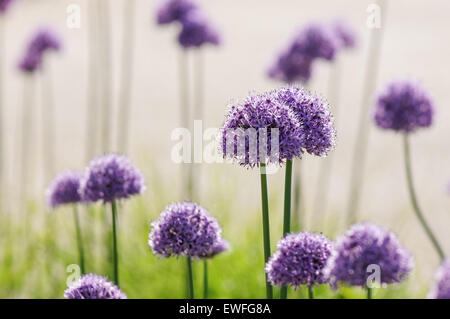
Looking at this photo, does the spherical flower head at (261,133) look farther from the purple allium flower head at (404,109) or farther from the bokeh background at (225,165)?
the purple allium flower head at (404,109)

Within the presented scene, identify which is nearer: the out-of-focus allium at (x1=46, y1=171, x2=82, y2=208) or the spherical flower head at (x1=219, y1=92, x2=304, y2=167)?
the spherical flower head at (x1=219, y1=92, x2=304, y2=167)

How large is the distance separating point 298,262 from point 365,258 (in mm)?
136

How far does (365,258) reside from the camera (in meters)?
1.24

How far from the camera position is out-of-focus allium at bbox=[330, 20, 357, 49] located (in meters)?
3.45

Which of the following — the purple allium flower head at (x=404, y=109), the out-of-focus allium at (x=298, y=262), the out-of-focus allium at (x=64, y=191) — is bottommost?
the out-of-focus allium at (x=298, y=262)

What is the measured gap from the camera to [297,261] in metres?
1.31

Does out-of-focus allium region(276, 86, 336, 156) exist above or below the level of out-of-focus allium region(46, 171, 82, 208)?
above

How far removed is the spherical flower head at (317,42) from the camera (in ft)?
10.0

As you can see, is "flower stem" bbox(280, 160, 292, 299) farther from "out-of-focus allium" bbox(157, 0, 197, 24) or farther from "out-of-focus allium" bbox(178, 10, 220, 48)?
"out-of-focus allium" bbox(157, 0, 197, 24)

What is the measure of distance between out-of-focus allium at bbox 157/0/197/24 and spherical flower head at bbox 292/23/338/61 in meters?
0.60

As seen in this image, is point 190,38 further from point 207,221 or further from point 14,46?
point 14,46

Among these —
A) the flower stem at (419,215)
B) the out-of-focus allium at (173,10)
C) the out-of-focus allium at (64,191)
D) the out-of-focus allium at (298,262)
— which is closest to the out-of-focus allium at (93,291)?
the out-of-focus allium at (298,262)

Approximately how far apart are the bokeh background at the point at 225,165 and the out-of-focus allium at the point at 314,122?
0.16m

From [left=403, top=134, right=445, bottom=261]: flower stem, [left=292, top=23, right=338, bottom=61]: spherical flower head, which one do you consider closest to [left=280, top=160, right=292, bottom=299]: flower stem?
[left=403, top=134, right=445, bottom=261]: flower stem
